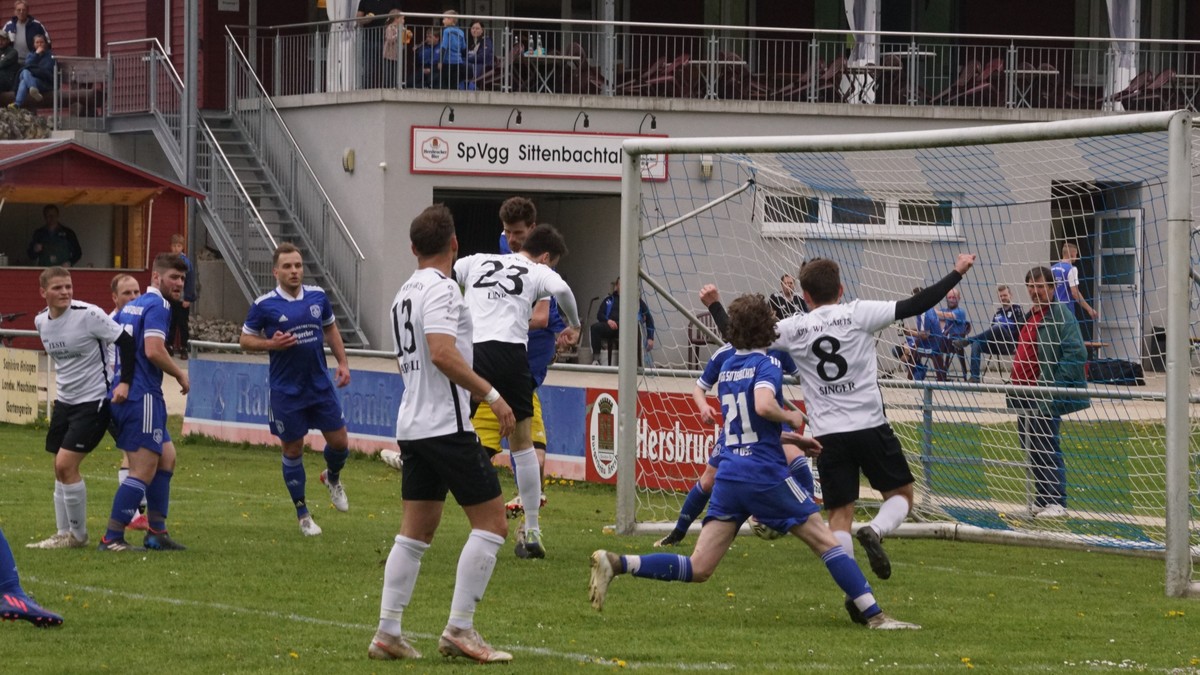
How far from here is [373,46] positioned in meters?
28.5

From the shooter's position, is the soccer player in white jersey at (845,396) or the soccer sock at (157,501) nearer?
the soccer player in white jersey at (845,396)

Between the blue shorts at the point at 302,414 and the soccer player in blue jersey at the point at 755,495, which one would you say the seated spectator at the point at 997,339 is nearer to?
the blue shorts at the point at 302,414

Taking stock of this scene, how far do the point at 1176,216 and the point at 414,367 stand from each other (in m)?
4.59

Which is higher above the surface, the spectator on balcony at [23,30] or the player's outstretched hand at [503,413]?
the spectator on balcony at [23,30]

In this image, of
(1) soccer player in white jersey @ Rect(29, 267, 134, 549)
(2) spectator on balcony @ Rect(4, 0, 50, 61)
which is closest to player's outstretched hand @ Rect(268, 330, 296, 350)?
(1) soccer player in white jersey @ Rect(29, 267, 134, 549)

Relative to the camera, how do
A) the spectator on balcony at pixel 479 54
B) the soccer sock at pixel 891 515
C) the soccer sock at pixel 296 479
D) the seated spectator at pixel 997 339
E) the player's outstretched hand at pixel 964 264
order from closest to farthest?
the player's outstretched hand at pixel 964 264
the soccer sock at pixel 891 515
the soccer sock at pixel 296 479
the seated spectator at pixel 997 339
the spectator on balcony at pixel 479 54

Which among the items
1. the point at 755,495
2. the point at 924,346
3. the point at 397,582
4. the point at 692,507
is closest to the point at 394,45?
the point at 924,346

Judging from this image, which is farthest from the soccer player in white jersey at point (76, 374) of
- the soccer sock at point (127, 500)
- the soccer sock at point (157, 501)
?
the soccer sock at point (157, 501)

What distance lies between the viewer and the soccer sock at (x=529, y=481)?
11.0 meters

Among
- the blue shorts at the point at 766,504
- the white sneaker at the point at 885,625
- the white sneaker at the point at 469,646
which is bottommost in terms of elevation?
the white sneaker at the point at 885,625

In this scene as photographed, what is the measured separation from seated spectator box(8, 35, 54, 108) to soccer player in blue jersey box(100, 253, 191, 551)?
2125cm

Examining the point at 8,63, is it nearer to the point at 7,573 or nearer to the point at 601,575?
the point at 7,573

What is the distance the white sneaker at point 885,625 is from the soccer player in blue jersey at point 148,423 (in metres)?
4.66

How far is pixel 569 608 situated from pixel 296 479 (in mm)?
3524
